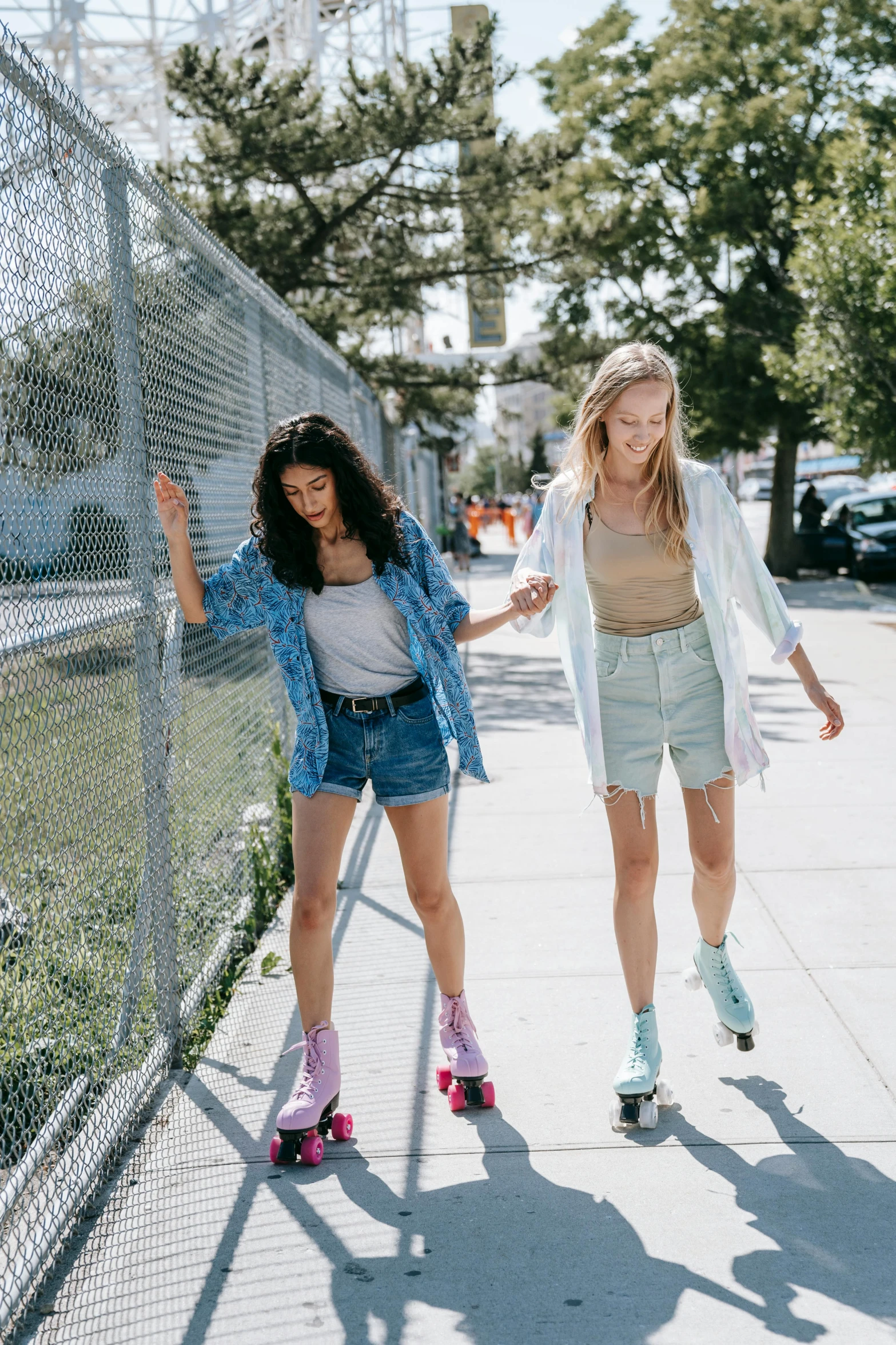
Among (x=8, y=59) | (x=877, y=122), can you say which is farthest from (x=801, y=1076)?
(x=877, y=122)

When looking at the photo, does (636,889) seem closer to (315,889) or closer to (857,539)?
(315,889)

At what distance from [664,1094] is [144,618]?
1.87 m

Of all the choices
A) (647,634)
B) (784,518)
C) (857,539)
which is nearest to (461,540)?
(784,518)

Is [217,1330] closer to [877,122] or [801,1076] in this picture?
[801,1076]

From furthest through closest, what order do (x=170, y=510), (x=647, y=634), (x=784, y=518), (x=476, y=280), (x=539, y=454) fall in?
(x=539, y=454)
(x=784, y=518)
(x=476, y=280)
(x=647, y=634)
(x=170, y=510)

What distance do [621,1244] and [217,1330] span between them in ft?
2.80

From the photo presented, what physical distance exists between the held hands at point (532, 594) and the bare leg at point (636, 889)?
0.57 m

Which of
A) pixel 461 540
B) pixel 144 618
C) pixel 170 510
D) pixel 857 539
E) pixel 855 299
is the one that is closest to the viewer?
pixel 170 510

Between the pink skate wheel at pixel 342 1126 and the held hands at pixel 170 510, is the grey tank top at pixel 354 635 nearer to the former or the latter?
the held hands at pixel 170 510

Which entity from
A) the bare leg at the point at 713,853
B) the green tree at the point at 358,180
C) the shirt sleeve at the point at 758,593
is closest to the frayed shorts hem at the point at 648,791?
the bare leg at the point at 713,853

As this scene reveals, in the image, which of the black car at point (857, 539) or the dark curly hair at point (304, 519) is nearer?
the dark curly hair at point (304, 519)

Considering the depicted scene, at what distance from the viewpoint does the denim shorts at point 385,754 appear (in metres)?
3.54

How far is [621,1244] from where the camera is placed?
298 centimetres

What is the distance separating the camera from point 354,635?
3.55 metres
